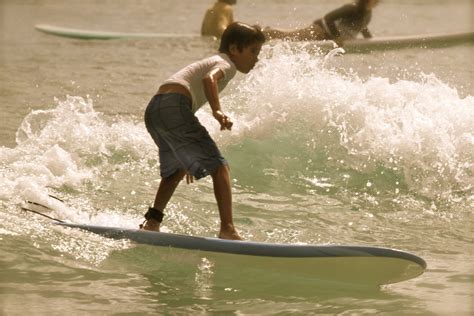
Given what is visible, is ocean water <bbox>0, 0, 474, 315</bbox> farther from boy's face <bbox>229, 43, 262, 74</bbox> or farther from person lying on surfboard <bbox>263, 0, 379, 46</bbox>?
boy's face <bbox>229, 43, 262, 74</bbox>

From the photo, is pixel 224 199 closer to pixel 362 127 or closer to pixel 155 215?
pixel 155 215

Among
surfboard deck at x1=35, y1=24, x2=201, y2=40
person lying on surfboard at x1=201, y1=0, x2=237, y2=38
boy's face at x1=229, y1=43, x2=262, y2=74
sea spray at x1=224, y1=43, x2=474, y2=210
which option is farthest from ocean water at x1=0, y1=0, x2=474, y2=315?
surfboard deck at x1=35, y1=24, x2=201, y2=40

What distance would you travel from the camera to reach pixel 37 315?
498 centimetres

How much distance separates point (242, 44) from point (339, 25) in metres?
6.91

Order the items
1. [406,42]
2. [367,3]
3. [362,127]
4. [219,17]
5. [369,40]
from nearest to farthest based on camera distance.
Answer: [362,127] → [367,3] → [369,40] → [406,42] → [219,17]

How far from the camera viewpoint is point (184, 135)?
5801mm

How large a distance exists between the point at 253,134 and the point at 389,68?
423 centimetres

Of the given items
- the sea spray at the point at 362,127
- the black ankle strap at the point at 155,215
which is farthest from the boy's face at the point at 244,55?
the sea spray at the point at 362,127

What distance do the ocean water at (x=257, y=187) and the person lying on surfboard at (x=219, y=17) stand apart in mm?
1712

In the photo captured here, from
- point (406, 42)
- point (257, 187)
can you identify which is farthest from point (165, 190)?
point (406, 42)

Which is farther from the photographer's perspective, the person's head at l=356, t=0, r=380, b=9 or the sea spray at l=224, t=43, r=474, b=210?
the person's head at l=356, t=0, r=380, b=9

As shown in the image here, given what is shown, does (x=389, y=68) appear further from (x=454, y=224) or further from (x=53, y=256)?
(x=53, y=256)

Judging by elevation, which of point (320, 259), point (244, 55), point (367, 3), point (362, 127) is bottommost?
point (320, 259)

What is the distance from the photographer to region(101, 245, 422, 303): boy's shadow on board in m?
5.35
